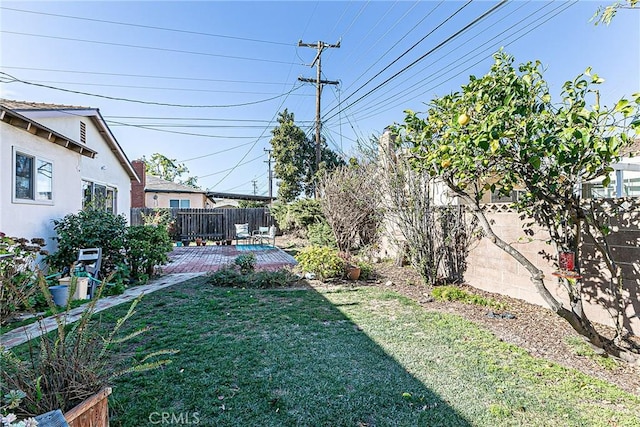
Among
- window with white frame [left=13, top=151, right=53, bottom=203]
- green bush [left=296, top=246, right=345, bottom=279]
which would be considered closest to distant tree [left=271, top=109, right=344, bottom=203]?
green bush [left=296, top=246, right=345, bottom=279]

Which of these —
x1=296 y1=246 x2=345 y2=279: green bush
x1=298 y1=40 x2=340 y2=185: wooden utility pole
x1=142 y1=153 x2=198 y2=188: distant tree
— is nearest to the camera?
x1=296 y1=246 x2=345 y2=279: green bush

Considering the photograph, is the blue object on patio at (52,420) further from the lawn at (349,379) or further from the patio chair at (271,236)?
the patio chair at (271,236)

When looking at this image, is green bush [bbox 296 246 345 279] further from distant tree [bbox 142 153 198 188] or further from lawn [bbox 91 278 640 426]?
distant tree [bbox 142 153 198 188]

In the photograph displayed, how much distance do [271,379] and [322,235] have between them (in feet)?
28.5

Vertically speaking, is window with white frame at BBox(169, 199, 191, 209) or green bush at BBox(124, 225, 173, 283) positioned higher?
window with white frame at BBox(169, 199, 191, 209)

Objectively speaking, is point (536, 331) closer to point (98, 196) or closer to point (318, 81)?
point (98, 196)

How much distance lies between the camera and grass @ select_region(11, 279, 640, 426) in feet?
7.82

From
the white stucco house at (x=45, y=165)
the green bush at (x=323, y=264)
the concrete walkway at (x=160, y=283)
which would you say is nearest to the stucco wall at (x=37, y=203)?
the white stucco house at (x=45, y=165)

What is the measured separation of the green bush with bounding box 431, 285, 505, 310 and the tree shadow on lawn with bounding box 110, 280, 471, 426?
2.04 m

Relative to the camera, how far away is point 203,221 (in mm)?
17453

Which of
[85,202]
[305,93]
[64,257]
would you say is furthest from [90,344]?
[305,93]

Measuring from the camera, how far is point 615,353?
332 cm

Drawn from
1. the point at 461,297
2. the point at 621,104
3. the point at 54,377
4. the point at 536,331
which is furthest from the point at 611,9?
the point at 54,377

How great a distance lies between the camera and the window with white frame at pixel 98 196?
9375 millimetres
